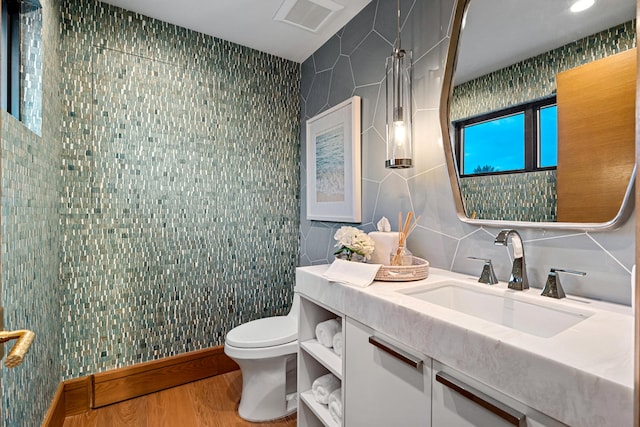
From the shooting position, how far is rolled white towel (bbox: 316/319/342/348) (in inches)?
60.3

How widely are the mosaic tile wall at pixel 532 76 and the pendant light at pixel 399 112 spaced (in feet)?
0.79

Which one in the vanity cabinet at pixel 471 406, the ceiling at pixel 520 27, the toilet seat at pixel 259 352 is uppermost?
the ceiling at pixel 520 27

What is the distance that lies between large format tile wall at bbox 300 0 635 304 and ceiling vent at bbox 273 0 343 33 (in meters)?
0.17

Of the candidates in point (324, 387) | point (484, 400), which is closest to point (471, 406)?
point (484, 400)

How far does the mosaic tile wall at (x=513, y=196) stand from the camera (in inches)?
45.1

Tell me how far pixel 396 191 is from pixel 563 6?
96 centimetres

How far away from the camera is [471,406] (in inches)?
32.0

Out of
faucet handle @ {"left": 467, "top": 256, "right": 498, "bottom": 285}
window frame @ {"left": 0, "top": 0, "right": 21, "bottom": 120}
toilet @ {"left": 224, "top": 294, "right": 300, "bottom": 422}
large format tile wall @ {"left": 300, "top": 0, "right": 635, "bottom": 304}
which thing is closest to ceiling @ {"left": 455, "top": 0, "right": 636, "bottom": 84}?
large format tile wall @ {"left": 300, "top": 0, "right": 635, "bottom": 304}

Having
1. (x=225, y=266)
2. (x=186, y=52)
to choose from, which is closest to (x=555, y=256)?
(x=225, y=266)

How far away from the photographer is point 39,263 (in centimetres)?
145

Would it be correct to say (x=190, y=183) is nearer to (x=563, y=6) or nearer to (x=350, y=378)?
(x=350, y=378)

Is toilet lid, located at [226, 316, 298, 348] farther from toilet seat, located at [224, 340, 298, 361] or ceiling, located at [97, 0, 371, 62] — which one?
ceiling, located at [97, 0, 371, 62]

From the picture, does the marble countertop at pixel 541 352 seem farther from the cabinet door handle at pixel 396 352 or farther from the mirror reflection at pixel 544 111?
the mirror reflection at pixel 544 111

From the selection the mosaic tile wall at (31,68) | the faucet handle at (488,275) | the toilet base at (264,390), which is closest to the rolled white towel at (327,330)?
the toilet base at (264,390)
